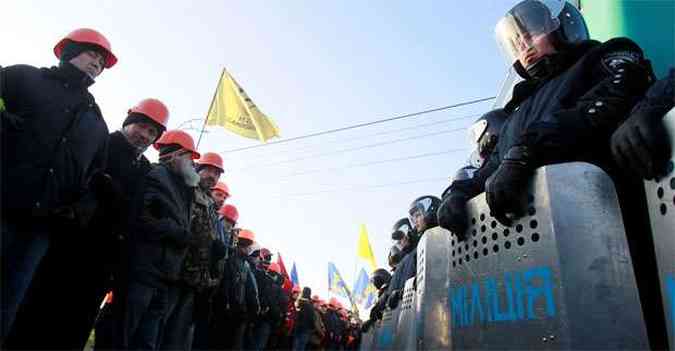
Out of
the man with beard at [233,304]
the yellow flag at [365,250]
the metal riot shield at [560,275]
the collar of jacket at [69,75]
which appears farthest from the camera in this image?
the yellow flag at [365,250]

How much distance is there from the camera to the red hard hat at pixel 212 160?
228 inches

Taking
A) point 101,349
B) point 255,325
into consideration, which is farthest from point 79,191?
point 255,325

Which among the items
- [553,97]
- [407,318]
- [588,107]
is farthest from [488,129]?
[588,107]

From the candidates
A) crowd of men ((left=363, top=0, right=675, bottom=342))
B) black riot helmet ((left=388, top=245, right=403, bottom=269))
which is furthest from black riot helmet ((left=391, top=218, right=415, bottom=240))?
crowd of men ((left=363, top=0, right=675, bottom=342))

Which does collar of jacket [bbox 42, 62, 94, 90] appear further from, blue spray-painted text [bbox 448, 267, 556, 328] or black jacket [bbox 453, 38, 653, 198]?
blue spray-painted text [bbox 448, 267, 556, 328]

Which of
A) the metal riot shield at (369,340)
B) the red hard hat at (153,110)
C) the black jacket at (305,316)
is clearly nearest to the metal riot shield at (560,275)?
the red hard hat at (153,110)

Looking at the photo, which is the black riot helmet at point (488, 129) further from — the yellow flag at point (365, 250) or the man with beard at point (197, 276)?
the yellow flag at point (365, 250)

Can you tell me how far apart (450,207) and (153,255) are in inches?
106

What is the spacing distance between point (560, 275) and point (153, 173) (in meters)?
3.45

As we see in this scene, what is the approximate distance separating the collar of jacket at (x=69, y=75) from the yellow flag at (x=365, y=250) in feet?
45.6

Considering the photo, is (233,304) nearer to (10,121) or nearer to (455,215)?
(10,121)

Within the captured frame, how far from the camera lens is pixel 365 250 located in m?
16.5

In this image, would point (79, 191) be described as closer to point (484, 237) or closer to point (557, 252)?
point (484, 237)

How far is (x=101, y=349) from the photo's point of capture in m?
3.24
